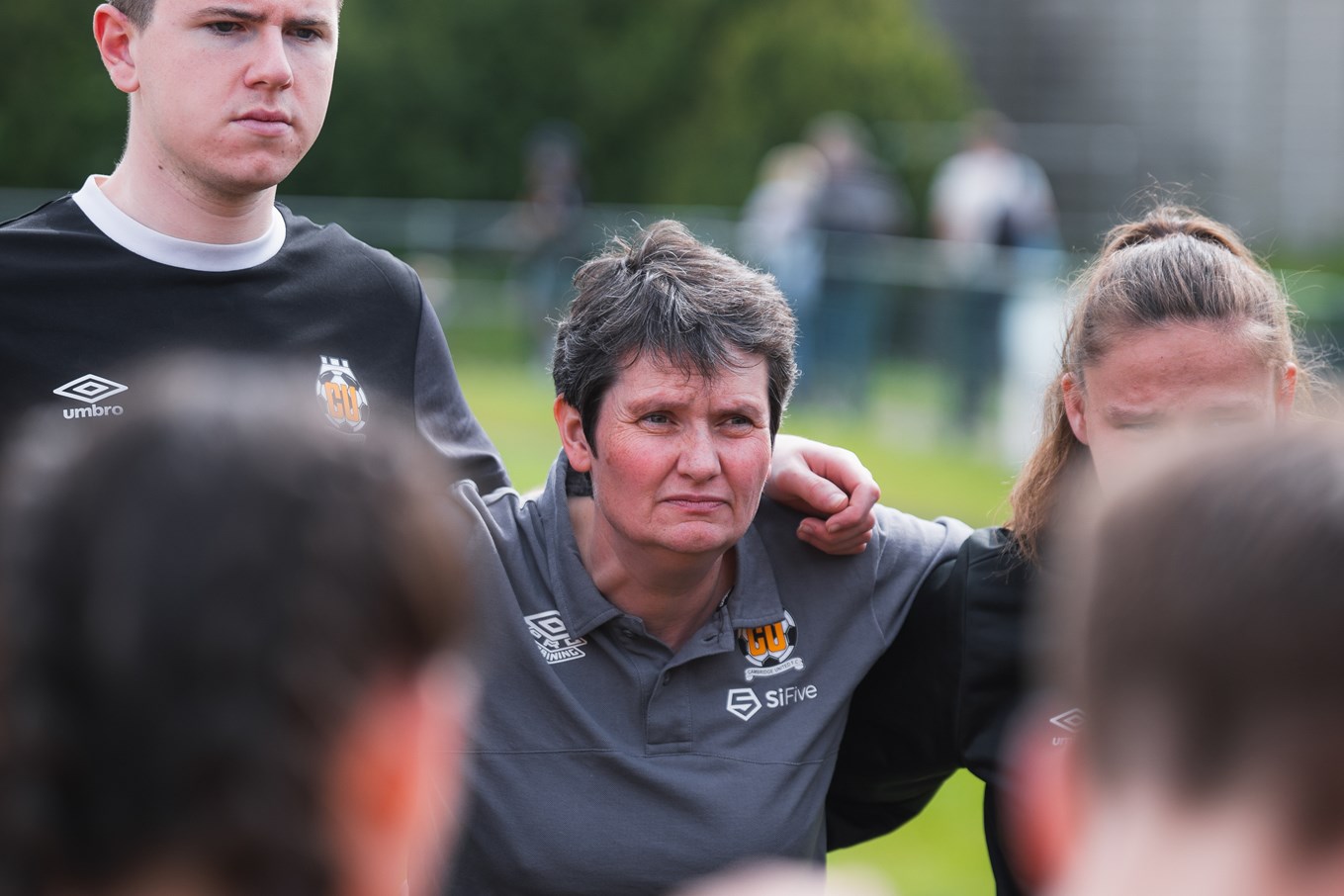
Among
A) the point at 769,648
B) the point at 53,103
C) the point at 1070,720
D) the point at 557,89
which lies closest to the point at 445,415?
the point at 769,648

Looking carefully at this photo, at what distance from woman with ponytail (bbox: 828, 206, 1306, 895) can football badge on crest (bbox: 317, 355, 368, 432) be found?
1.15m

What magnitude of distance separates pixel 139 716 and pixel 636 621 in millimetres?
1958

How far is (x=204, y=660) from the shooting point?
1275 millimetres

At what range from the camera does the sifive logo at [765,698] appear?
321 cm

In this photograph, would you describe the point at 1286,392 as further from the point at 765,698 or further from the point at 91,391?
the point at 91,391

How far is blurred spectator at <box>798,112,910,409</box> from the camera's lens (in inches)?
577

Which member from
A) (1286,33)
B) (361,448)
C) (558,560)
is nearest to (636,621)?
(558,560)

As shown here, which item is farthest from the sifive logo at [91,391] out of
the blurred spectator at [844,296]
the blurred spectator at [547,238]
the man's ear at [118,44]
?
the blurred spectator at [547,238]

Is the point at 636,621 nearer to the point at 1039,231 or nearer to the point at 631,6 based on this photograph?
the point at 1039,231

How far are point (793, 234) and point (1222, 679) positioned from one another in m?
15.4

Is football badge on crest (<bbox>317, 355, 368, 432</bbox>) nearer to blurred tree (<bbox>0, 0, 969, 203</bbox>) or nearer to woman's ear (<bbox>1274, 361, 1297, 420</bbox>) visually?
woman's ear (<bbox>1274, 361, 1297, 420</bbox>)

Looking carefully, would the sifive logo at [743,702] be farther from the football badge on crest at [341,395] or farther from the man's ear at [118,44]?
the man's ear at [118,44]

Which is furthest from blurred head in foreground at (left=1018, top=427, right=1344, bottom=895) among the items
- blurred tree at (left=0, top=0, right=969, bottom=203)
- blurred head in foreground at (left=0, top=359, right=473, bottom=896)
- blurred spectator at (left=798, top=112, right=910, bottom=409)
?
blurred tree at (left=0, top=0, right=969, bottom=203)

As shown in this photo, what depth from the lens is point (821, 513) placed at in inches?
134
